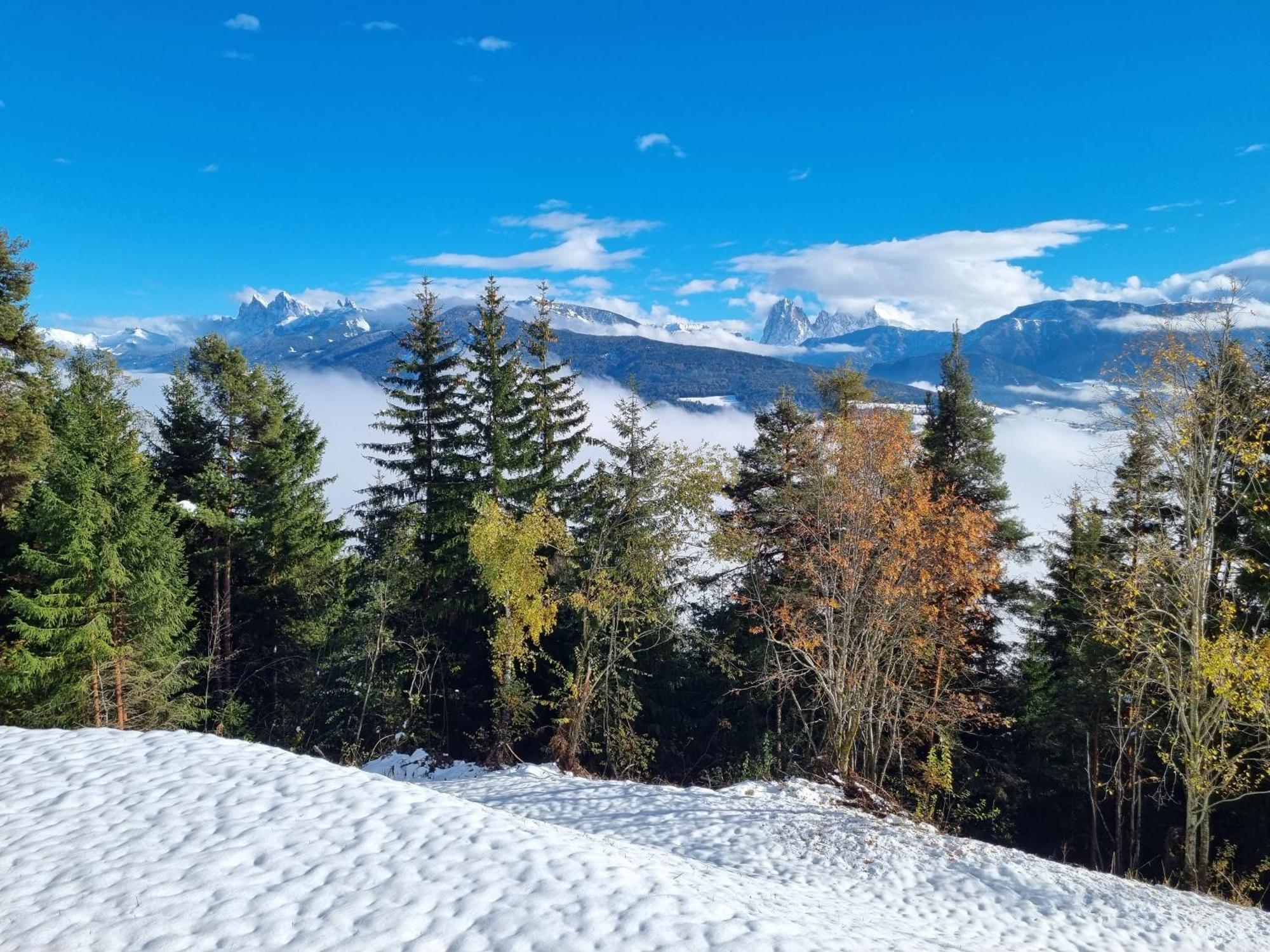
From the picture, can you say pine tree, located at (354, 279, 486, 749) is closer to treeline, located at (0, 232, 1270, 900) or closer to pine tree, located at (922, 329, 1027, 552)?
treeline, located at (0, 232, 1270, 900)

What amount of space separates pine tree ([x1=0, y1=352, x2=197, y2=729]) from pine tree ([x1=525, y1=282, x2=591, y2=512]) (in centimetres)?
1103

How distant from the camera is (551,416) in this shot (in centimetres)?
2539

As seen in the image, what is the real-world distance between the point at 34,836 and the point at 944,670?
20.9 metres

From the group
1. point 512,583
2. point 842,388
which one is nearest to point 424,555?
point 512,583

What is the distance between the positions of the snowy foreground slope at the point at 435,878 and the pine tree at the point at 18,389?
11.2m

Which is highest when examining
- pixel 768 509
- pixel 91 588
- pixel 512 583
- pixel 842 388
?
pixel 842 388

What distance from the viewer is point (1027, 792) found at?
25.8 m

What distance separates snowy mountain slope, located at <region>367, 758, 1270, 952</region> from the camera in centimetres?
878

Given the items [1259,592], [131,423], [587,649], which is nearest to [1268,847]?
[1259,592]

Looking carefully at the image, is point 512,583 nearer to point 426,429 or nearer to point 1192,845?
point 426,429

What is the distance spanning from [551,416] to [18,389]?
1437cm

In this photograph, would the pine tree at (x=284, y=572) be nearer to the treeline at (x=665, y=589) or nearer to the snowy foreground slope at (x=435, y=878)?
the treeline at (x=665, y=589)

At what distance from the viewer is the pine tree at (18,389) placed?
17531 mm

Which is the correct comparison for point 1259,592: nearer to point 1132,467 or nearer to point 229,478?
point 1132,467
